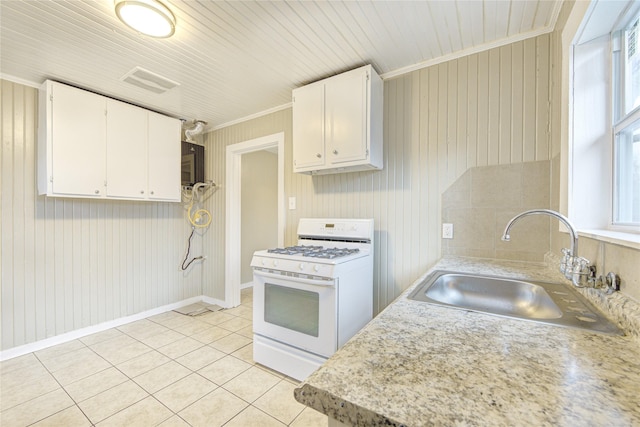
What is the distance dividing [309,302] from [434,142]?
148 centimetres

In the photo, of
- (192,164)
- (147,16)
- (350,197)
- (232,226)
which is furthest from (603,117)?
(192,164)

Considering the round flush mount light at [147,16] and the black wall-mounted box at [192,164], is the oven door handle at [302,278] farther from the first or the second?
the black wall-mounted box at [192,164]

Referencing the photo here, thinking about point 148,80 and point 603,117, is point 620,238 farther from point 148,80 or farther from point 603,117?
point 148,80

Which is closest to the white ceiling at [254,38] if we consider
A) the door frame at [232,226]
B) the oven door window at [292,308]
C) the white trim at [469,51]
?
the white trim at [469,51]

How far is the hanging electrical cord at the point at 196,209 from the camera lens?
11.4 feet

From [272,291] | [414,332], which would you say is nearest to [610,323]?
[414,332]

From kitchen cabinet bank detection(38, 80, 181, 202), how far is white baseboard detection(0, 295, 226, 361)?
132 centimetres

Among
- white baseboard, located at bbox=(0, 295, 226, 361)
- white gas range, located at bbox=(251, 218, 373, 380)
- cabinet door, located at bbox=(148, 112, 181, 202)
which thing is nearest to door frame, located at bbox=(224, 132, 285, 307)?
white baseboard, located at bbox=(0, 295, 226, 361)

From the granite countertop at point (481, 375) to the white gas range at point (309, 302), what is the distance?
95 cm

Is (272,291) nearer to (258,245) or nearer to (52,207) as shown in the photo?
(52,207)

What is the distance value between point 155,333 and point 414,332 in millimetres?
2850

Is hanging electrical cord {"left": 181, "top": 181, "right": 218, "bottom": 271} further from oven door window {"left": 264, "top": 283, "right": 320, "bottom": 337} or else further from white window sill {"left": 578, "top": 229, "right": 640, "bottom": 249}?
white window sill {"left": 578, "top": 229, "right": 640, "bottom": 249}

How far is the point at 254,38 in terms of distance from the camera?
1788 millimetres

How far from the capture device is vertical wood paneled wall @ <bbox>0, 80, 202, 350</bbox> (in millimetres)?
2236
